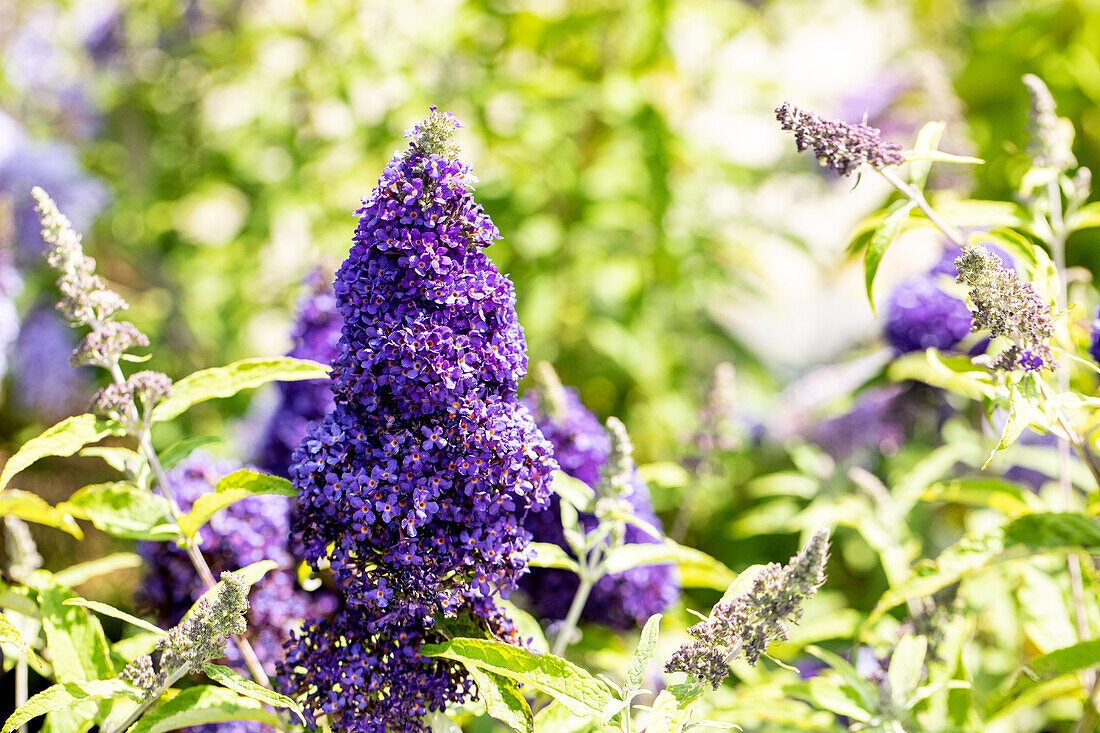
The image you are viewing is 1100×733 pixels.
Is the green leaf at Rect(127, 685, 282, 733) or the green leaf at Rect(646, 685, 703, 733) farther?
the green leaf at Rect(127, 685, 282, 733)

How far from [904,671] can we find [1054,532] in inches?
16.1

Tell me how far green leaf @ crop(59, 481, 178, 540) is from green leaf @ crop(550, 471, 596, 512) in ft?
2.28

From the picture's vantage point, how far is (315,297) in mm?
2143

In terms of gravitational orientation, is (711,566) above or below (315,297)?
below

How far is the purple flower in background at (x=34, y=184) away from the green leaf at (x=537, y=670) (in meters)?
3.21

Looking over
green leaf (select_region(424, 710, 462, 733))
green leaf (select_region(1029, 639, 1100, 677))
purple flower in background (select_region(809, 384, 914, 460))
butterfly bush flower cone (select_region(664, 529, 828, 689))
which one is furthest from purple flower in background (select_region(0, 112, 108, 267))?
green leaf (select_region(1029, 639, 1100, 677))

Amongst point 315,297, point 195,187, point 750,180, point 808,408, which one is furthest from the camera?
point 195,187

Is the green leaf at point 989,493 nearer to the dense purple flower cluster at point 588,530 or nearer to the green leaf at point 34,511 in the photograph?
the dense purple flower cluster at point 588,530

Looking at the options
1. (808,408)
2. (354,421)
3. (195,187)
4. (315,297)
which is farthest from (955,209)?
(195,187)

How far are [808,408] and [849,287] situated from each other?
Answer: 232 centimetres

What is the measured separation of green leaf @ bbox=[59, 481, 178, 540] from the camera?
1.52 m

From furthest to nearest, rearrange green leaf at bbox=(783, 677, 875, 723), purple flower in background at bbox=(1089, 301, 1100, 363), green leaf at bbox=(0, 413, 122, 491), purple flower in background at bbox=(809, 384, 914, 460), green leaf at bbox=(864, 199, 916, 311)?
1. purple flower in background at bbox=(809, 384, 914, 460)
2. purple flower in background at bbox=(1089, 301, 1100, 363)
3. green leaf at bbox=(783, 677, 875, 723)
4. green leaf at bbox=(864, 199, 916, 311)
5. green leaf at bbox=(0, 413, 122, 491)

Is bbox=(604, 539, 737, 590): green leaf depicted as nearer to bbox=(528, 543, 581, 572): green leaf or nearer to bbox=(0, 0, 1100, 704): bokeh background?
bbox=(528, 543, 581, 572): green leaf

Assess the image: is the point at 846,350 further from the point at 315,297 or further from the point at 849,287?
the point at 315,297
